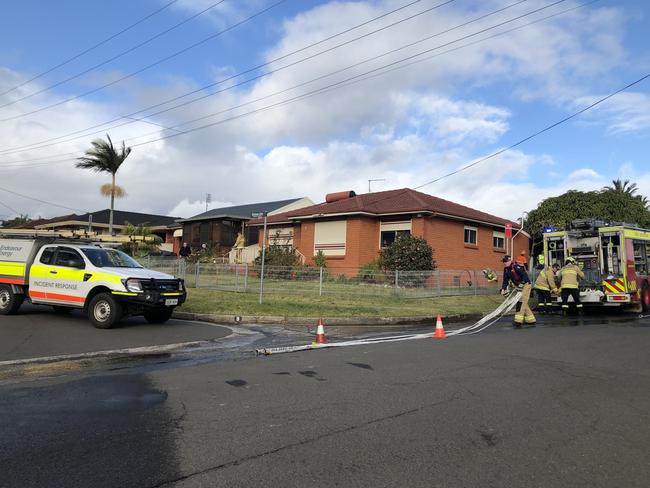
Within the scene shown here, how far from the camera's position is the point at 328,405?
521 centimetres

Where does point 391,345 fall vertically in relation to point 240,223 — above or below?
below

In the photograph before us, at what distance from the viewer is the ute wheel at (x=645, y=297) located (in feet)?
54.2

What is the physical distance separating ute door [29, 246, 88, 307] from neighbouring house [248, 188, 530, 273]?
1433 cm

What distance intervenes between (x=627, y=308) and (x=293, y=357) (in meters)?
13.3

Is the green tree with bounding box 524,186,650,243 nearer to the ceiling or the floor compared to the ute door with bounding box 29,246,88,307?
nearer to the ceiling

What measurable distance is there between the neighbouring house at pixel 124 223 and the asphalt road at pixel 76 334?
29453mm

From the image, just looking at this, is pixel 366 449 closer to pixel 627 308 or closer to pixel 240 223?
pixel 627 308

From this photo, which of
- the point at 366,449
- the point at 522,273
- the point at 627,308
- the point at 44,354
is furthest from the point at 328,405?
the point at 627,308

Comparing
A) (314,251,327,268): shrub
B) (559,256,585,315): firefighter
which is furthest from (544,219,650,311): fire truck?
(314,251,327,268): shrub

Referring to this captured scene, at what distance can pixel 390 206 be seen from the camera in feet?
86.0

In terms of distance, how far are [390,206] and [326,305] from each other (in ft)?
37.7

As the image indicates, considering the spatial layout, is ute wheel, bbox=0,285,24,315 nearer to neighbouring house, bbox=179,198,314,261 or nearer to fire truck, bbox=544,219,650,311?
fire truck, bbox=544,219,650,311

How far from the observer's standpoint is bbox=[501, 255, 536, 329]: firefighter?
41.3 feet

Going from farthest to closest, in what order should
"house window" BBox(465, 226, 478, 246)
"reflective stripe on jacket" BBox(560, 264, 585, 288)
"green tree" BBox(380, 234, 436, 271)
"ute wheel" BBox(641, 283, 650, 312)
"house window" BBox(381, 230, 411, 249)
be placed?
"house window" BBox(465, 226, 478, 246), "house window" BBox(381, 230, 411, 249), "green tree" BBox(380, 234, 436, 271), "ute wheel" BBox(641, 283, 650, 312), "reflective stripe on jacket" BBox(560, 264, 585, 288)
